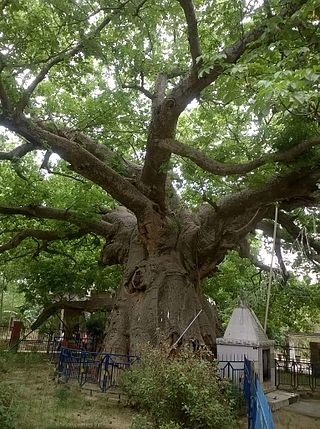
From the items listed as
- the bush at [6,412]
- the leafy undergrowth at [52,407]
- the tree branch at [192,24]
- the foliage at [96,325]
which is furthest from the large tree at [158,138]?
the foliage at [96,325]

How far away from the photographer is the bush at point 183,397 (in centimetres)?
524

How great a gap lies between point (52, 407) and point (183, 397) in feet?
8.51

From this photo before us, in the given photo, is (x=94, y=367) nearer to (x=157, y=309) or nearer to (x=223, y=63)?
(x=157, y=309)

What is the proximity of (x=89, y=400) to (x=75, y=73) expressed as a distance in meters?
6.94

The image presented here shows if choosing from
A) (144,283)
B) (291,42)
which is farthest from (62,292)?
(291,42)

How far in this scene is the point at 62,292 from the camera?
1596 cm

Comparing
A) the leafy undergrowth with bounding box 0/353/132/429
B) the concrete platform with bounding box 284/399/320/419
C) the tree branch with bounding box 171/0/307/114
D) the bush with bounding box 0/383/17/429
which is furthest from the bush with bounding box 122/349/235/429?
the tree branch with bounding box 171/0/307/114

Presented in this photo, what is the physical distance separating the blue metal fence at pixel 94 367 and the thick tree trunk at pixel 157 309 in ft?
1.53

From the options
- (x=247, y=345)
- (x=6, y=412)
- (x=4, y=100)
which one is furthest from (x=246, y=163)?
(x=6, y=412)

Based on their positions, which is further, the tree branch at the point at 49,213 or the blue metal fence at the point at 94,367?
the tree branch at the point at 49,213

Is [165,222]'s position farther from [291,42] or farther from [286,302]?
[286,302]

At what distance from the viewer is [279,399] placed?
851 centimetres

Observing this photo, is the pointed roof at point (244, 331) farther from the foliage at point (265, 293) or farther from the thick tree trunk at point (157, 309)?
the foliage at point (265, 293)

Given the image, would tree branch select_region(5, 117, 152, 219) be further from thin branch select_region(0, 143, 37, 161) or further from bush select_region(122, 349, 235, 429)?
bush select_region(122, 349, 235, 429)
